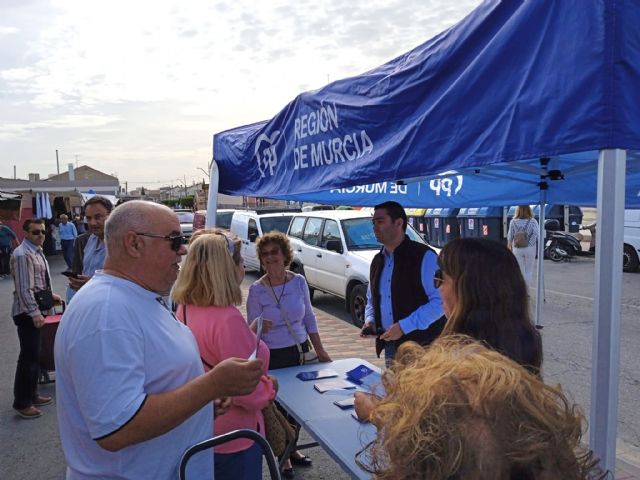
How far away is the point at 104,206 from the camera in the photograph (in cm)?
423

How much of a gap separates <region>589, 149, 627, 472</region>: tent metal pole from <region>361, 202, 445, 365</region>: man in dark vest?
4.82 ft

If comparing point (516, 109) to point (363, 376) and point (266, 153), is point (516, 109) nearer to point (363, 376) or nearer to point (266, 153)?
point (363, 376)

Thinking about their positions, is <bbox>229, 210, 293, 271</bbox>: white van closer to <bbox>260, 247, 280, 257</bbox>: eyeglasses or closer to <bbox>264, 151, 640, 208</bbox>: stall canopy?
<bbox>264, 151, 640, 208</bbox>: stall canopy

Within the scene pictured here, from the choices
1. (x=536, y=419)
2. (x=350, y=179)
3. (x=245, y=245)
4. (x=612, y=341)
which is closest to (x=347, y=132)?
(x=350, y=179)

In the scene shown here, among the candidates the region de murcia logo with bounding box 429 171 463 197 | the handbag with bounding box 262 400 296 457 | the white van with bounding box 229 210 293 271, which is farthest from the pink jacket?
the white van with bounding box 229 210 293 271

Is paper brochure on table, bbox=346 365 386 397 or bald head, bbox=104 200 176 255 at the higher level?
bald head, bbox=104 200 176 255

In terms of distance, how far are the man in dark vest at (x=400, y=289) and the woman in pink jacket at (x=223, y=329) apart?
1228 millimetres

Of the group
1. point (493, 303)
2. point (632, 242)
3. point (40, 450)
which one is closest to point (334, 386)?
point (493, 303)

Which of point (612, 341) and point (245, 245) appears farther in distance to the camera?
point (245, 245)

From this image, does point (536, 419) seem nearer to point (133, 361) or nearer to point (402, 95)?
point (133, 361)

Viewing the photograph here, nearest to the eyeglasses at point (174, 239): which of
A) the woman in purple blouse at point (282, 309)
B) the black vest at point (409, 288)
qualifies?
the woman in purple blouse at point (282, 309)

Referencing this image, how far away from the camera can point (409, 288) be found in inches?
137

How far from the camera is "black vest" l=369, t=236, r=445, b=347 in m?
3.44

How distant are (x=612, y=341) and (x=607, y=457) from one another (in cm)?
45
